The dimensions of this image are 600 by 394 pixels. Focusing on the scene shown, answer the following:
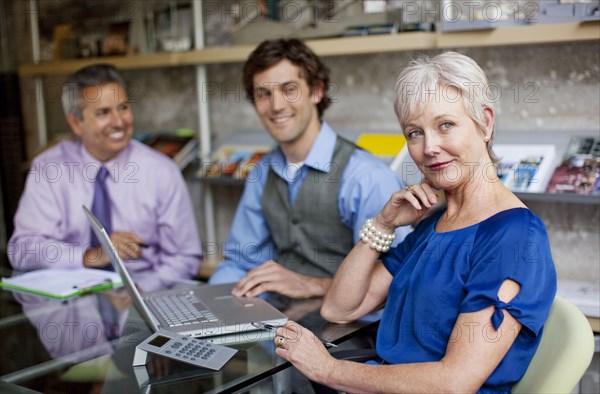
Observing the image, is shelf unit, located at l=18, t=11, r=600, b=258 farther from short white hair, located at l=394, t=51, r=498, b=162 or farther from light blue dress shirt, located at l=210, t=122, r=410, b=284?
short white hair, located at l=394, t=51, r=498, b=162

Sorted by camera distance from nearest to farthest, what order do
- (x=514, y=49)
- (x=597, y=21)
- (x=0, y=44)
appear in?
1. (x=597, y=21)
2. (x=514, y=49)
3. (x=0, y=44)

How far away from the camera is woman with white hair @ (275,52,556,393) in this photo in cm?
123

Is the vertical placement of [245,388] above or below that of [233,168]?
below

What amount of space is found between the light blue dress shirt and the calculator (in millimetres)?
768

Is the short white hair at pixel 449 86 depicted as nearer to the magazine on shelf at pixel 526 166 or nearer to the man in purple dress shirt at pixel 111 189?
the magazine on shelf at pixel 526 166

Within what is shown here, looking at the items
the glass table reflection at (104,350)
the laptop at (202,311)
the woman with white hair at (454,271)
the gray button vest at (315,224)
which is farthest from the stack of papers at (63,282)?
the woman with white hair at (454,271)

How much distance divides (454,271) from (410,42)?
1.43 m

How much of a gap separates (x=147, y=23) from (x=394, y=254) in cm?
237

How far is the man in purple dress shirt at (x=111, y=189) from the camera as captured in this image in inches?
106

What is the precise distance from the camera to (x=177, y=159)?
333 centimetres

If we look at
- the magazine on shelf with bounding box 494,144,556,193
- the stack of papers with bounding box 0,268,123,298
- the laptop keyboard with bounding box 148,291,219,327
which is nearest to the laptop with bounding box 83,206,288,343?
the laptop keyboard with bounding box 148,291,219,327

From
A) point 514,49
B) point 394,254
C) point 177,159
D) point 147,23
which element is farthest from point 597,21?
point 147,23

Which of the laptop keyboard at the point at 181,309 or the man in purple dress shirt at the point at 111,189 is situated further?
the man in purple dress shirt at the point at 111,189

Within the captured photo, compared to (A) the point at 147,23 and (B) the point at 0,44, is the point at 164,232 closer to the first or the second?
(A) the point at 147,23
